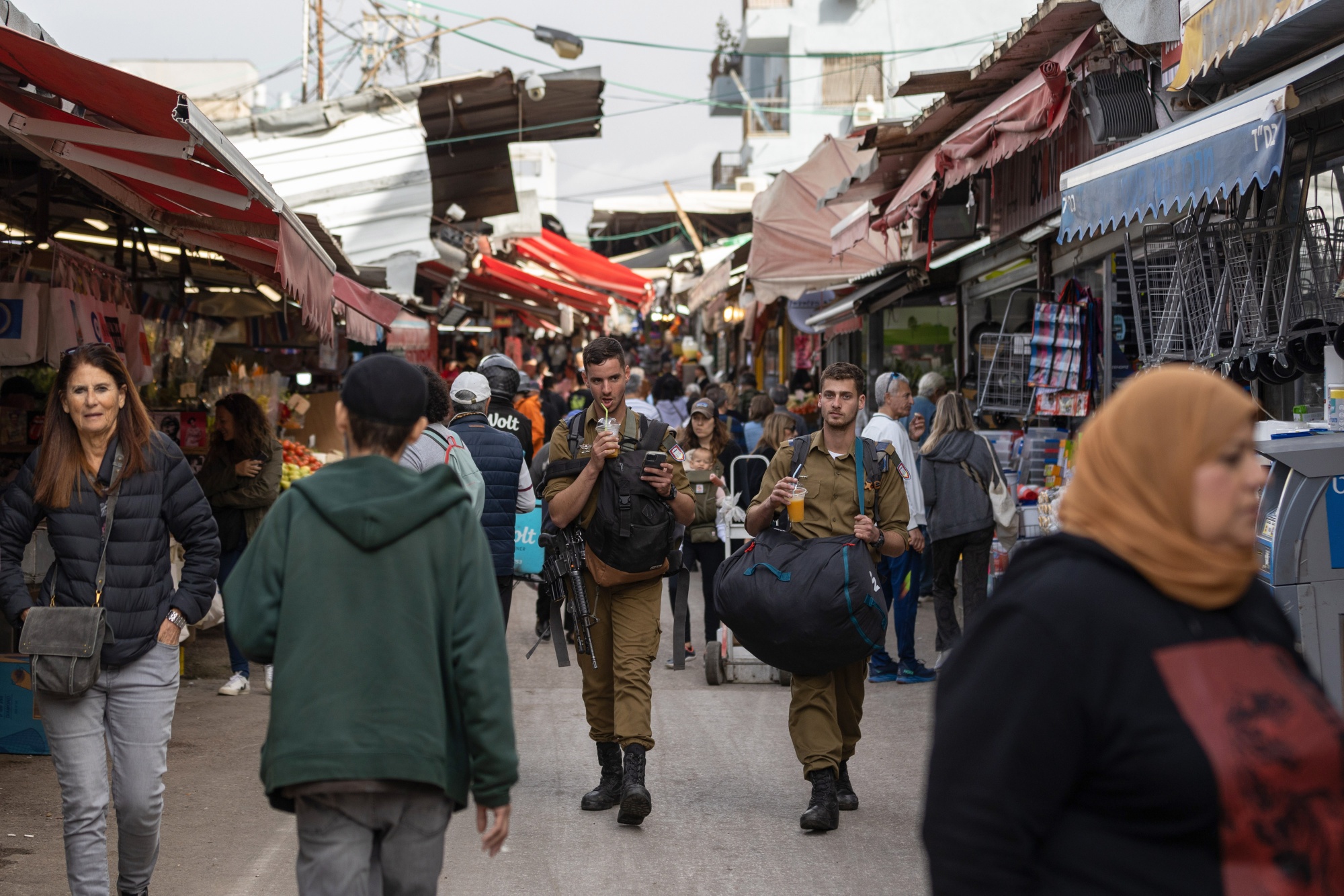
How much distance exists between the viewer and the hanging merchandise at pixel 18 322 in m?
6.52

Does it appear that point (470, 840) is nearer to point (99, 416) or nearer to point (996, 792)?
point (99, 416)

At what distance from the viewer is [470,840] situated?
5391 mm

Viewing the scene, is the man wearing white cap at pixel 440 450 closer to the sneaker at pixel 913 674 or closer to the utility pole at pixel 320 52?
the sneaker at pixel 913 674

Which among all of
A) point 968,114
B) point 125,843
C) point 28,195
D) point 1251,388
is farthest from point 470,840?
point 968,114

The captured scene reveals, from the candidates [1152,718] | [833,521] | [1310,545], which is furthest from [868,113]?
[1152,718]

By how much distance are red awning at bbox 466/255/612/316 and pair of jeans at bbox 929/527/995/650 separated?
10052 millimetres

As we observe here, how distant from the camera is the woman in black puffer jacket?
3977 mm

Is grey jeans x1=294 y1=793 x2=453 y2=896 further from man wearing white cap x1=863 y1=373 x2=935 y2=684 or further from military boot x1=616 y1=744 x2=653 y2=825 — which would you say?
man wearing white cap x1=863 y1=373 x2=935 y2=684

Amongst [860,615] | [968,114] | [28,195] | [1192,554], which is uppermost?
[968,114]

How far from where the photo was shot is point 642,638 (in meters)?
5.71

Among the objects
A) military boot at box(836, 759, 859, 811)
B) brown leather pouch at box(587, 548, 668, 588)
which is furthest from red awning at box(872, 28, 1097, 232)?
military boot at box(836, 759, 859, 811)

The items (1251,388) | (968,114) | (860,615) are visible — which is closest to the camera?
(860,615)

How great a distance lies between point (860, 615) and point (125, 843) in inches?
115

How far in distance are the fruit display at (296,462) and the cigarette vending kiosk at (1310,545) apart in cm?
686
